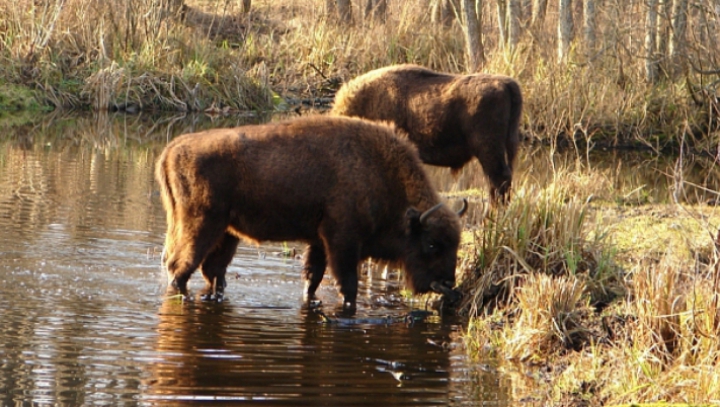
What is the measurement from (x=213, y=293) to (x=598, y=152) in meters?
14.2

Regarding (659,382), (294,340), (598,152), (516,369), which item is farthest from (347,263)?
(598,152)

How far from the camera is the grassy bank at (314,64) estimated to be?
72.1ft

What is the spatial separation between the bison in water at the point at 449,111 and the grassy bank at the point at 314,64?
6.51 m

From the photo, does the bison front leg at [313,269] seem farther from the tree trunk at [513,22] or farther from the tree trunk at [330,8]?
the tree trunk at [330,8]

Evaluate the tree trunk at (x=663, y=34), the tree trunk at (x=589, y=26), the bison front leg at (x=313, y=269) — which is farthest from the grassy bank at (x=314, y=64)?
the bison front leg at (x=313, y=269)

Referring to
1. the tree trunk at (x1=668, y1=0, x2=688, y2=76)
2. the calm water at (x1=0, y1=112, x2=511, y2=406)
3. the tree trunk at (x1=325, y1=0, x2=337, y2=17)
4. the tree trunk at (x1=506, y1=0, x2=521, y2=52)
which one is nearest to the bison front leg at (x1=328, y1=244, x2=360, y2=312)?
the calm water at (x1=0, y1=112, x2=511, y2=406)

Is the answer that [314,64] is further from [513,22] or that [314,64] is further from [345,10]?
[513,22]

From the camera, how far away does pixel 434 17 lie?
96.4ft

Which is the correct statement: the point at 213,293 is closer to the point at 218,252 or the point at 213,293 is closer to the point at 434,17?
the point at 218,252

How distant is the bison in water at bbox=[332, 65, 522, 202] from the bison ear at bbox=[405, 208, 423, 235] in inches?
128

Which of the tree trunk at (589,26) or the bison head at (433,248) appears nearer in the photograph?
the bison head at (433,248)

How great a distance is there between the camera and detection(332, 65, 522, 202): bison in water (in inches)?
515

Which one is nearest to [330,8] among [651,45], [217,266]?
[651,45]

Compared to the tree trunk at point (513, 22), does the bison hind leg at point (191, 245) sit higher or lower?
lower
